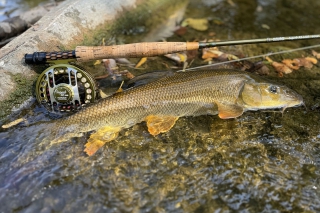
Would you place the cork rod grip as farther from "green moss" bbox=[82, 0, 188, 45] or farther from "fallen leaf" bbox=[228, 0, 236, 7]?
"fallen leaf" bbox=[228, 0, 236, 7]

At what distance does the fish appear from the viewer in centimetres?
389

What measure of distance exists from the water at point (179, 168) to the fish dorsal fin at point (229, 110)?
16cm

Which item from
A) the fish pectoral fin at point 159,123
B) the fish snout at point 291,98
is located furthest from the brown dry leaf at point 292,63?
the fish pectoral fin at point 159,123

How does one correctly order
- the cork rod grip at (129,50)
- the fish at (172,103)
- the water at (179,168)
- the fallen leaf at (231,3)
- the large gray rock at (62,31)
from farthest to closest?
the fallen leaf at (231,3)
the large gray rock at (62,31)
the cork rod grip at (129,50)
the fish at (172,103)
the water at (179,168)

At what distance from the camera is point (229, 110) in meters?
4.29

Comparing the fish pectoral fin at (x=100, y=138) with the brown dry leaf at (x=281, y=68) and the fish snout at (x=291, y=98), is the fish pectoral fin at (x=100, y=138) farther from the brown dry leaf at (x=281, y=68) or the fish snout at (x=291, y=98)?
the brown dry leaf at (x=281, y=68)

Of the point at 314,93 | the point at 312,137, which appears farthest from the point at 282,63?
the point at 312,137

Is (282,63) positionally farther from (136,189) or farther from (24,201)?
(24,201)

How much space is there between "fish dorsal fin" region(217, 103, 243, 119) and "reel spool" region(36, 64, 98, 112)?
165 cm

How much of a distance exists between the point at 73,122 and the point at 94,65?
193 centimetres

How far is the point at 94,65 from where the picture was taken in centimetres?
554

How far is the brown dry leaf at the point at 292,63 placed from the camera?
5.68 m

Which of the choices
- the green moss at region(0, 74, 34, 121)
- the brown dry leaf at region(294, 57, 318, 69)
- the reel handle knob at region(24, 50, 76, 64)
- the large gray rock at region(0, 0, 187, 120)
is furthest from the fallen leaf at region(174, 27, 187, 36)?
the green moss at region(0, 74, 34, 121)

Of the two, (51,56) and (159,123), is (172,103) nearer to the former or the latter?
(159,123)
